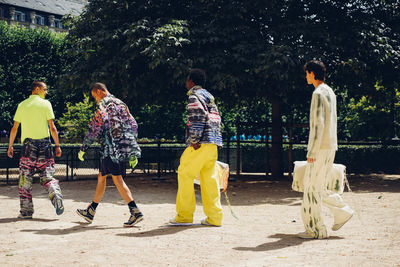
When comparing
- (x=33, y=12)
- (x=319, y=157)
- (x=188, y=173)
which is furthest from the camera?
(x=33, y=12)

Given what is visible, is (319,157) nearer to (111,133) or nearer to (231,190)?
(111,133)

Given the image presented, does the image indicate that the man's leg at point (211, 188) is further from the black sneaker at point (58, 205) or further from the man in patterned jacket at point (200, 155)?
the black sneaker at point (58, 205)

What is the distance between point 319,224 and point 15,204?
6.41 metres

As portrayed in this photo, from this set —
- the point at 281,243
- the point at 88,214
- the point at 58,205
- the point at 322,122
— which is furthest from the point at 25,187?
the point at 322,122

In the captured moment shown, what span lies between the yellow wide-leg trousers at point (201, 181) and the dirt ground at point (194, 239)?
8.5 inches

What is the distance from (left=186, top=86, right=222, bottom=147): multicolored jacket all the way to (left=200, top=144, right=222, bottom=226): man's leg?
0.15m

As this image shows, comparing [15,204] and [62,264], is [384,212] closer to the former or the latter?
[62,264]

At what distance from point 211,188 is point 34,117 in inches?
119

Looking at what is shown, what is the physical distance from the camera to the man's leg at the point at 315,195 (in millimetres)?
Result: 5934

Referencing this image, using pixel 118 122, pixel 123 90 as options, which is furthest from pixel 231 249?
pixel 123 90

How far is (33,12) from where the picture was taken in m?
81.8

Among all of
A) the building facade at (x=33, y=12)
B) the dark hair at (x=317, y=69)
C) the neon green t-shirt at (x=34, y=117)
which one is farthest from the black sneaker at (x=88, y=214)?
the building facade at (x=33, y=12)

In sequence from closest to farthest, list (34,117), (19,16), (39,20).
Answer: (34,117), (19,16), (39,20)

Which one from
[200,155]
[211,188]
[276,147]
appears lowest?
[211,188]
